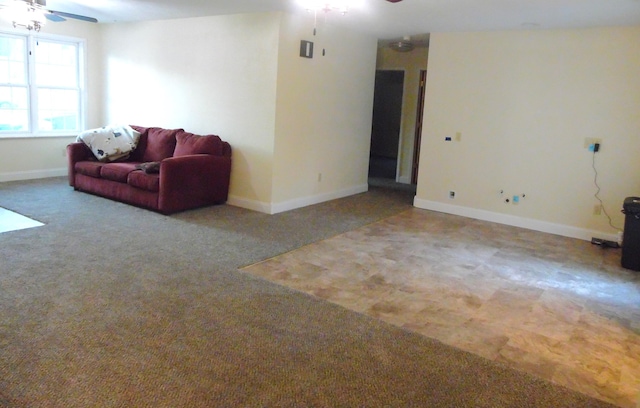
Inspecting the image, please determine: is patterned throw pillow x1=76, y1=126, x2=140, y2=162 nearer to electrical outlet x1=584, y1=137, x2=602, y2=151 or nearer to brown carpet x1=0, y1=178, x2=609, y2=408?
brown carpet x1=0, y1=178, x2=609, y2=408

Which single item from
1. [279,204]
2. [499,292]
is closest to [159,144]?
[279,204]

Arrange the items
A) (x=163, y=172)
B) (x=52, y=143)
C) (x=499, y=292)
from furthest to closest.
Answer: (x=52, y=143), (x=163, y=172), (x=499, y=292)

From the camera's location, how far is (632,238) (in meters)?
4.50

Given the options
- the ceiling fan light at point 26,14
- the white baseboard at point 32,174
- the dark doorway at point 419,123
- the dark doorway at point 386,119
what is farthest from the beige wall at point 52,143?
the dark doorway at point 386,119

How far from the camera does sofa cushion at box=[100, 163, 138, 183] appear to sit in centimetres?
572

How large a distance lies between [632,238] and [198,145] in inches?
186

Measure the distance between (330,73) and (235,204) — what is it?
215 cm

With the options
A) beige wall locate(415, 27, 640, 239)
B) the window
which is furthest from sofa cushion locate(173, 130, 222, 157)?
beige wall locate(415, 27, 640, 239)

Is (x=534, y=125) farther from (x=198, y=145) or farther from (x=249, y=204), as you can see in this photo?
(x=198, y=145)

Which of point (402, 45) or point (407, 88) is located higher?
point (402, 45)

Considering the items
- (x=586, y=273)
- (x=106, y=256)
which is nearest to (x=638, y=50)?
(x=586, y=273)

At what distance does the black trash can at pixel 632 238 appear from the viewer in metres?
4.46

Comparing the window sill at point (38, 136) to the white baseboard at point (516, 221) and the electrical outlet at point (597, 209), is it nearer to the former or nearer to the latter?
the white baseboard at point (516, 221)

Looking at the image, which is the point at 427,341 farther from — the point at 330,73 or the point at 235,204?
the point at 330,73
